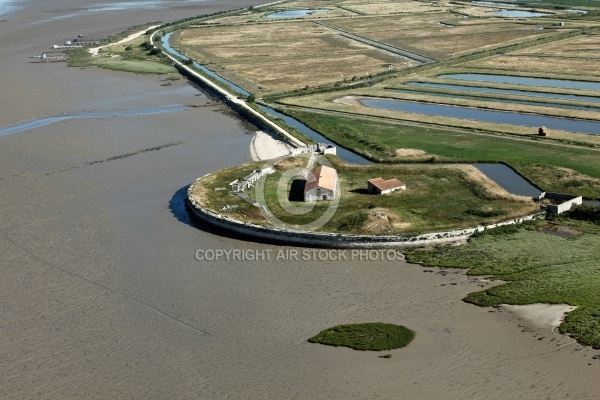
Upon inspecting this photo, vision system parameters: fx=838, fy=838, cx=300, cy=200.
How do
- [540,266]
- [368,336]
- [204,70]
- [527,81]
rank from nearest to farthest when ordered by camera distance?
1. [368,336]
2. [540,266]
3. [527,81]
4. [204,70]

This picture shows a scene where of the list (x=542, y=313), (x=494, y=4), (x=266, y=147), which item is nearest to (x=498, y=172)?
(x=266, y=147)

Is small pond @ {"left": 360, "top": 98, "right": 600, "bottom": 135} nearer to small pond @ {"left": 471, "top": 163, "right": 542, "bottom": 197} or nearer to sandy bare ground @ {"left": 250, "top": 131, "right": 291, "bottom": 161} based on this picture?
small pond @ {"left": 471, "top": 163, "right": 542, "bottom": 197}

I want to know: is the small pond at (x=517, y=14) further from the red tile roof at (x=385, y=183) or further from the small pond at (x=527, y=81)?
the red tile roof at (x=385, y=183)

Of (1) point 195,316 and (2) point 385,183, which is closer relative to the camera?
(1) point 195,316

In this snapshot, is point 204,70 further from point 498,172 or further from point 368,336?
point 368,336

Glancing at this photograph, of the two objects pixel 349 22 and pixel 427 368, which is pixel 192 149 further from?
pixel 349 22

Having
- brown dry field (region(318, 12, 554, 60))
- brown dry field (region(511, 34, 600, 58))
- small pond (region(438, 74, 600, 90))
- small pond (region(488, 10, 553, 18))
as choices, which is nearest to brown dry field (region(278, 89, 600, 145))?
small pond (region(438, 74, 600, 90))

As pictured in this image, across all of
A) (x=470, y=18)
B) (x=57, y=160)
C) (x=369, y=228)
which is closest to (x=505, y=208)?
(x=369, y=228)
